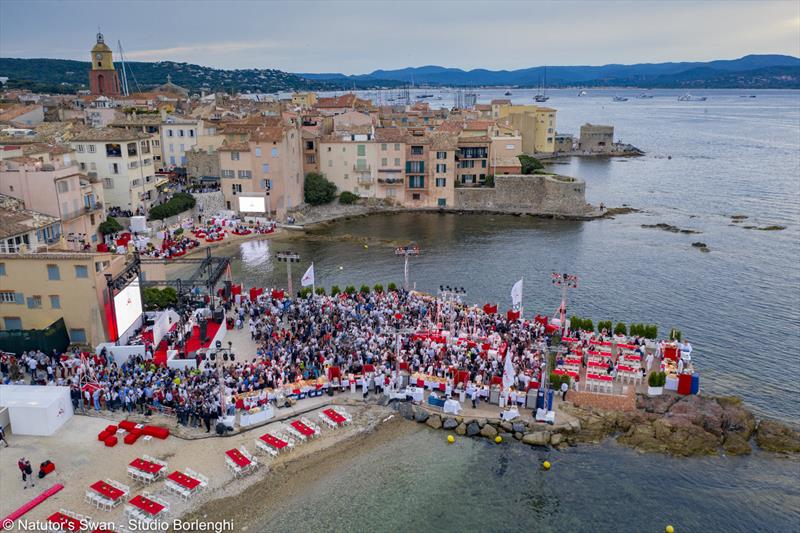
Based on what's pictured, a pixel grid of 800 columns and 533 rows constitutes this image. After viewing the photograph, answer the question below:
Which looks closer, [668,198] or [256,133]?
[256,133]

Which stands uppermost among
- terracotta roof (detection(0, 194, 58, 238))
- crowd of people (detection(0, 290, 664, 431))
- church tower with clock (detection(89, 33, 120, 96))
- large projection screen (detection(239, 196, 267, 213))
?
church tower with clock (detection(89, 33, 120, 96))

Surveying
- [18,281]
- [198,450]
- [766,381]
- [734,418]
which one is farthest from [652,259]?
[18,281]

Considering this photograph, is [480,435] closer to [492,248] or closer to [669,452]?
[669,452]

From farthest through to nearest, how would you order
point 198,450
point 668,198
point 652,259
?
point 668,198 < point 652,259 < point 198,450

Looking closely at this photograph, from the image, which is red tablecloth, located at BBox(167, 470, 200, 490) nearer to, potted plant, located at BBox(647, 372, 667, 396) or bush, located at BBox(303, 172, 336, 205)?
potted plant, located at BBox(647, 372, 667, 396)

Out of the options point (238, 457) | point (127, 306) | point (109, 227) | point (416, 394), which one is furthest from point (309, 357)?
point (109, 227)

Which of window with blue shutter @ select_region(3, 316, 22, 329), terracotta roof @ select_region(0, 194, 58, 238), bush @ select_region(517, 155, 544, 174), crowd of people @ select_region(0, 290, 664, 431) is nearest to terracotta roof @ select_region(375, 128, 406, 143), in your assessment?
bush @ select_region(517, 155, 544, 174)
